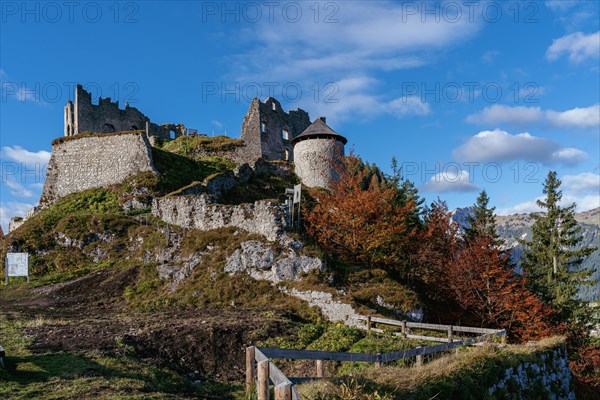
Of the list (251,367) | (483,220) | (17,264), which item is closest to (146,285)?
(17,264)

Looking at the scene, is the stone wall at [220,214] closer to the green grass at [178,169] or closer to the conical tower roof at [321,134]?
the green grass at [178,169]

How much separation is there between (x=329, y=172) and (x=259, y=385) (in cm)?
3744

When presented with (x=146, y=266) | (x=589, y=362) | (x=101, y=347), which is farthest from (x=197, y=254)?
(x=589, y=362)

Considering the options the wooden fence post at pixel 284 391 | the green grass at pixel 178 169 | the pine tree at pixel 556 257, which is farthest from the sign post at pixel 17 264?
the pine tree at pixel 556 257

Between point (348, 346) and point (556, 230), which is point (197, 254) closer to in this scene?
point (348, 346)

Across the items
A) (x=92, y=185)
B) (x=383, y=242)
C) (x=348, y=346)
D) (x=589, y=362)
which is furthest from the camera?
(x=92, y=185)

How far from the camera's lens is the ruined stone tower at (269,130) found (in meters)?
54.1

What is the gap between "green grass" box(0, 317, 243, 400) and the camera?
964 cm

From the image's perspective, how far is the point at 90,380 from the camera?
1054 cm

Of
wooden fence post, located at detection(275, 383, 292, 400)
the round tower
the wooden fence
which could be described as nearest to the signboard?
the wooden fence

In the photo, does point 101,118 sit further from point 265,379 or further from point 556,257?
point 265,379

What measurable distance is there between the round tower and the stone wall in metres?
16.2

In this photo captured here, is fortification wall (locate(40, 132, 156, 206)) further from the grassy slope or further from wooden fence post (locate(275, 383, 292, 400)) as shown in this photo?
wooden fence post (locate(275, 383, 292, 400))

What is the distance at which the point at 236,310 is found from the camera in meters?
21.5
